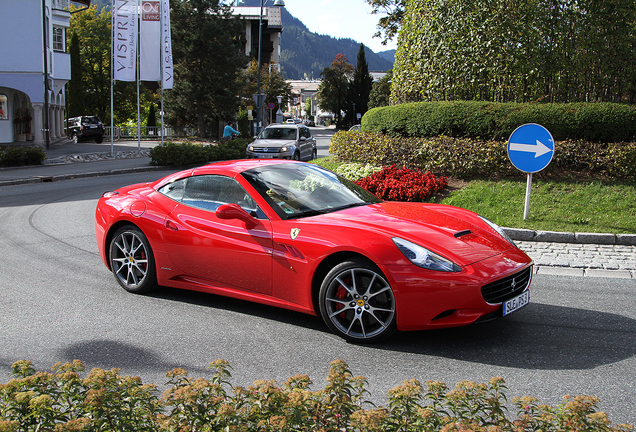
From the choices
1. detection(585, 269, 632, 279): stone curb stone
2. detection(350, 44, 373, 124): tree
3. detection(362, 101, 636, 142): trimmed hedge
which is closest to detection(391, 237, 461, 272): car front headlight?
detection(585, 269, 632, 279): stone curb stone

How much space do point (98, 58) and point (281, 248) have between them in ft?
218

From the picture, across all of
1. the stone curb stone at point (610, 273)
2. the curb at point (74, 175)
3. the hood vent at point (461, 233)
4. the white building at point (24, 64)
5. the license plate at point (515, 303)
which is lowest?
the curb at point (74, 175)

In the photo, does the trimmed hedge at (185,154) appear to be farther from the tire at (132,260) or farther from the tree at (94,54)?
the tree at (94,54)

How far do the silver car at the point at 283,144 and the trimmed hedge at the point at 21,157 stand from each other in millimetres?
8113

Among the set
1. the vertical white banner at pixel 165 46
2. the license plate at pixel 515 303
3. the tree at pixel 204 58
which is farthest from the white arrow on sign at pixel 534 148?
the tree at pixel 204 58

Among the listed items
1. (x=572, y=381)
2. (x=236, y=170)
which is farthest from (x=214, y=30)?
(x=572, y=381)

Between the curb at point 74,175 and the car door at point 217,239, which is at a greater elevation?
the car door at point 217,239

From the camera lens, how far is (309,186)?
17.8ft

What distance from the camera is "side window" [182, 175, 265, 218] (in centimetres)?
517

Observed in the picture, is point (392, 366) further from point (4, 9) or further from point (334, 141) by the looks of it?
point (4, 9)

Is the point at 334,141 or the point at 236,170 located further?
the point at 334,141

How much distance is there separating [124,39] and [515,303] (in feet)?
73.1

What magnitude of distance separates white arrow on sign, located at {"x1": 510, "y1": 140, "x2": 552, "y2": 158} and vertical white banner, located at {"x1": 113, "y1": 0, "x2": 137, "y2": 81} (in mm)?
18207

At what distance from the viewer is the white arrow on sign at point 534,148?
8883 millimetres
